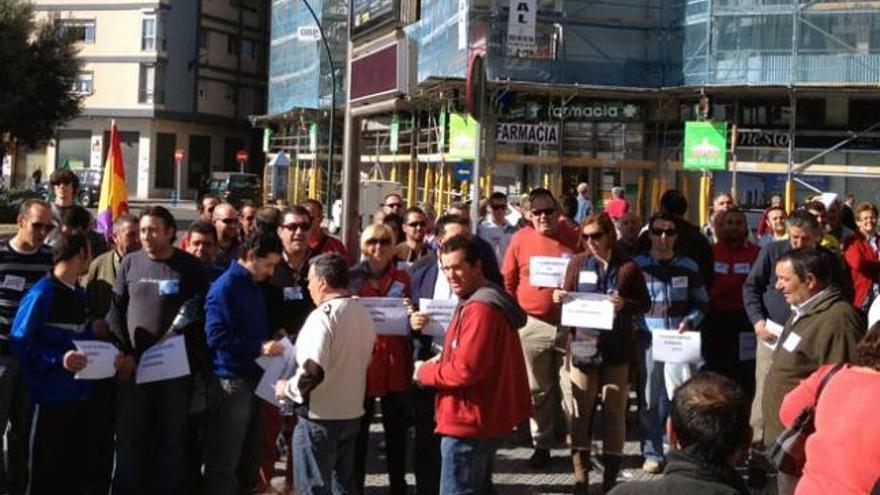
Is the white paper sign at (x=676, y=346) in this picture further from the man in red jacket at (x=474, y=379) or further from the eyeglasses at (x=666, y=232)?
the man in red jacket at (x=474, y=379)

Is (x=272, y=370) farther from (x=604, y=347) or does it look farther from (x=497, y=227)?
(x=497, y=227)

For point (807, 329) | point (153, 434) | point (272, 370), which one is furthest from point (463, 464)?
point (153, 434)

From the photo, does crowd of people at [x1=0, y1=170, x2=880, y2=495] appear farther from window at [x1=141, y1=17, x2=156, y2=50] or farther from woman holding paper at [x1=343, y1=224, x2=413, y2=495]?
window at [x1=141, y1=17, x2=156, y2=50]

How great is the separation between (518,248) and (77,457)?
336 centimetres

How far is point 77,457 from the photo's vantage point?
627 cm

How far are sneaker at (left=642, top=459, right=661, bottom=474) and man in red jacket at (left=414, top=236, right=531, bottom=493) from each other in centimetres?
276

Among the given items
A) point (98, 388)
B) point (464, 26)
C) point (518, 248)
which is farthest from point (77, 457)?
point (464, 26)

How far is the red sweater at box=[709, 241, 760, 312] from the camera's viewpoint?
8180 millimetres

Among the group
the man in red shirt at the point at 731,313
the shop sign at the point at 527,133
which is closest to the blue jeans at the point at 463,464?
the man in red shirt at the point at 731,313

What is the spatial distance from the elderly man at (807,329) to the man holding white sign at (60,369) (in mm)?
3481

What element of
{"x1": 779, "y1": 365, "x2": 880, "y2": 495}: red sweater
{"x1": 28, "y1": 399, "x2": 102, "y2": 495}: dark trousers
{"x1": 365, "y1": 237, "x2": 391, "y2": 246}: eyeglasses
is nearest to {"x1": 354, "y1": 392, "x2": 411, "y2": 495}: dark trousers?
{"x1": 365, "y1": 237, "x2": 391, "y2": 246}: eyeglasses

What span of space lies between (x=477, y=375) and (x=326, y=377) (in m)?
0.79

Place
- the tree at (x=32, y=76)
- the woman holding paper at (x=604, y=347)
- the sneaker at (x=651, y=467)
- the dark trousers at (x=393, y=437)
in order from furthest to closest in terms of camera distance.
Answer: the tree at (x=32, y=76), the sneaker at (x=651, y=467), the woman holding paper at (x=604, y=347), the dark trousers at (x=393, y=437)

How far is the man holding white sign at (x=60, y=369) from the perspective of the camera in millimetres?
5969
